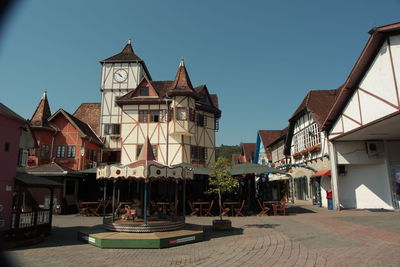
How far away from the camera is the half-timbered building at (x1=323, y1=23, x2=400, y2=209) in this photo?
13259 millimetres

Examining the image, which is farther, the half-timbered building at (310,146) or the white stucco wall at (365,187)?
the half-timbered building at (310,146)

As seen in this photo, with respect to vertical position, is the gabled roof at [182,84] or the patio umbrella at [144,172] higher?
the gabled roof at [182,84]

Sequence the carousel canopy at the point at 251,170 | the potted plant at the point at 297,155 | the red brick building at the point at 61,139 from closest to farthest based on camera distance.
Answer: the carousel canopy at the point at 251,170 → the red brick building at the point at 61,139 → the potted plant at the point at 297,155

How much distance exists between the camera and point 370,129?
1650cm

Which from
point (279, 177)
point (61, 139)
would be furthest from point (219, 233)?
point (279, 177)

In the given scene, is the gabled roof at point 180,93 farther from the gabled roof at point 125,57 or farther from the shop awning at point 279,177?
the shop awning at point 279,177

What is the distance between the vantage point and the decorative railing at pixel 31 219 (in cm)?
1021

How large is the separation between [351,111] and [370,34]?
4819 millimetres

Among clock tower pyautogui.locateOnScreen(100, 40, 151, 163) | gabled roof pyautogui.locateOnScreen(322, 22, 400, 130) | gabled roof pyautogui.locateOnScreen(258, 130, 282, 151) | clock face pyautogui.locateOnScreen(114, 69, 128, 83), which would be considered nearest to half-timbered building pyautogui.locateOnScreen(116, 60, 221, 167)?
clock tower pyautogui.locateOnScreen(100, 40, 151, 163)

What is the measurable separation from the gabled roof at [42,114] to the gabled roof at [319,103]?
22.6 m

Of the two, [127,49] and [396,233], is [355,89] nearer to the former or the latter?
[396,233]

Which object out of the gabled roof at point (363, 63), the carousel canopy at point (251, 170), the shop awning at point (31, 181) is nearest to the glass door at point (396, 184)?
the gabled roof at point (363, 63)

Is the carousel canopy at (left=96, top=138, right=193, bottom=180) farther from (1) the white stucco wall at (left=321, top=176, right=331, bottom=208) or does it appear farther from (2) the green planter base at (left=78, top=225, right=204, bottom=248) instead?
(1) the white stucco wall at (left=321, top=176, right=331, bottom=208)

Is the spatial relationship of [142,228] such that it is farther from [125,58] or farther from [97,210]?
[125,58]
